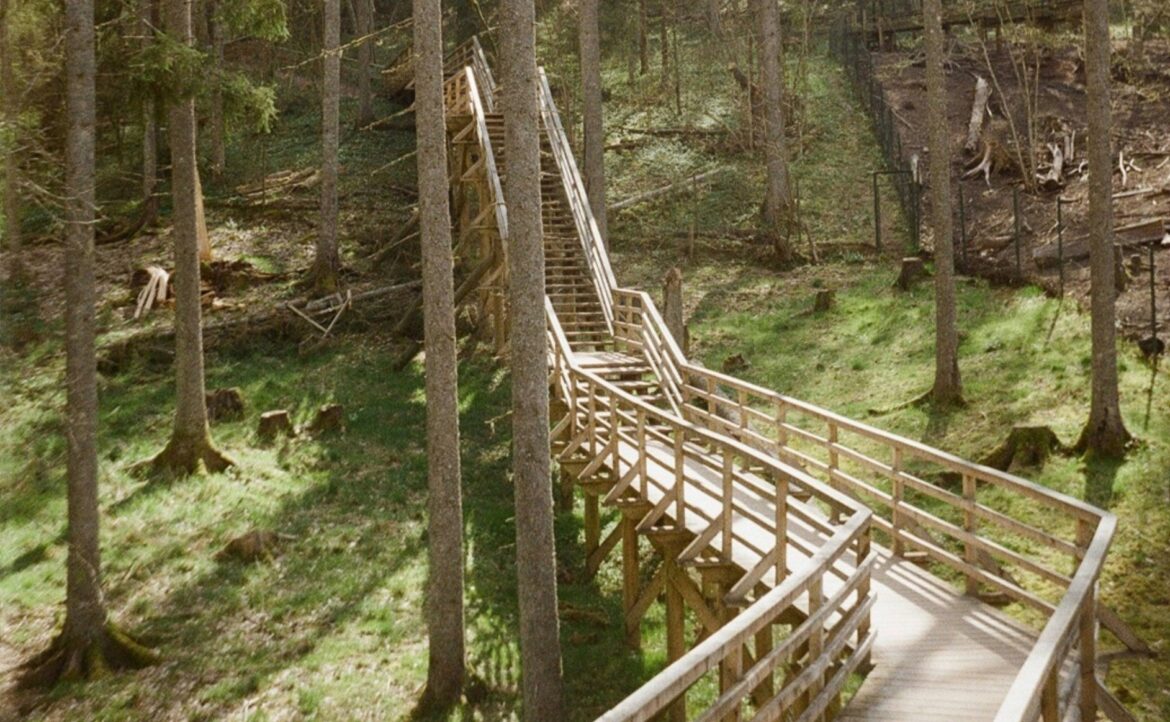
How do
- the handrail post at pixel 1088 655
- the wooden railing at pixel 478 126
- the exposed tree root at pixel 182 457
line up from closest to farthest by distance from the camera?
the handrail post at pixel 1088 655 < the exposed tree root at pixel 182 457 < the wooden railing at pixel 478 126

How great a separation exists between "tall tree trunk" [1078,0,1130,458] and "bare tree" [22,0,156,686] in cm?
1188

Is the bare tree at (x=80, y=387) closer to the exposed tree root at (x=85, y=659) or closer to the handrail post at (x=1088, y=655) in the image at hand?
the exposed tree root at (x=85, y=659)

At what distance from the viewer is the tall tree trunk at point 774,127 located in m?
26.3

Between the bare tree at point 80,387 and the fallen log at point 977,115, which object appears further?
the fallen log at point 977,115

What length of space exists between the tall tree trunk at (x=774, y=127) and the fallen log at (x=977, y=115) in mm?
6417

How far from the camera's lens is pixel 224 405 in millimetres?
17156

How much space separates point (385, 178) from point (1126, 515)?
23.7 meters

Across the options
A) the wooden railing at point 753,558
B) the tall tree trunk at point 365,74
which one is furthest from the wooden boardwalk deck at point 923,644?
the tall tree trunk at point 365,74

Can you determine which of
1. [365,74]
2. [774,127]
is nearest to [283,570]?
[774,127]

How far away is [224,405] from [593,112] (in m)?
10.4

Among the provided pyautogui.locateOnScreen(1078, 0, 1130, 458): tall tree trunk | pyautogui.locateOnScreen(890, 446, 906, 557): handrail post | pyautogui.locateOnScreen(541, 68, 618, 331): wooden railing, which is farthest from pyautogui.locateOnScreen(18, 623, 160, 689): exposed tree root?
pyautogui.locateOnScreen(1078, 0, 1130, 458): tall tree trunk

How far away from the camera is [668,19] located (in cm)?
4622

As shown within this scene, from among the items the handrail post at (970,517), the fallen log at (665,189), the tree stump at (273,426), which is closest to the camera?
the handrail post at (970,517)

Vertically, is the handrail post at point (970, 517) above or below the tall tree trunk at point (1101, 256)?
below
